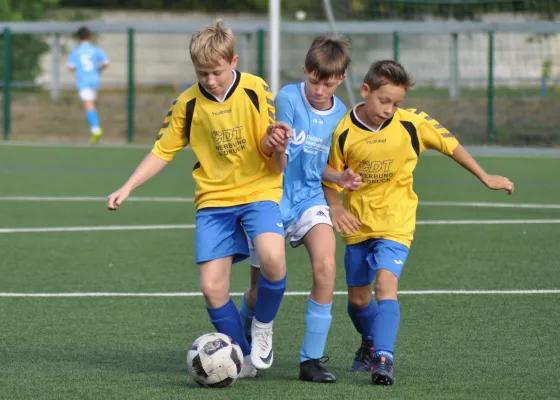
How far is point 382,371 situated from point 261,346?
63cm

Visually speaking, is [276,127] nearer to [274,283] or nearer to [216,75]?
[216,75]

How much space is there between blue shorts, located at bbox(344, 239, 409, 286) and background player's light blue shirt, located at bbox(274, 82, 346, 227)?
31 centimetres

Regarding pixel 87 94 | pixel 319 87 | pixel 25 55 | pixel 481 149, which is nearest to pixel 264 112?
pixel 319 87

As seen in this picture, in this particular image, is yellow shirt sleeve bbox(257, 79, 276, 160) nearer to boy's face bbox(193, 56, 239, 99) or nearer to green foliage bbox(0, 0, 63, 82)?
boy's face bbox(193, 56, 239, 99)

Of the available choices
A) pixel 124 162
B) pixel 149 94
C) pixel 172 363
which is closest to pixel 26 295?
pixel 172 363

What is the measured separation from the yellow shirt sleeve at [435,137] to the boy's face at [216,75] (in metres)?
1.02

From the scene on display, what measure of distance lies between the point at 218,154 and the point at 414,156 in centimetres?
99

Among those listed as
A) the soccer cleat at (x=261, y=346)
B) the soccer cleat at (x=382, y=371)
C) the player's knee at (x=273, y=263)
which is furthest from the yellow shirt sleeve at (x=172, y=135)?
the soccer cleat at (x=382, y=371)

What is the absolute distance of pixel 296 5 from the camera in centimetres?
4016

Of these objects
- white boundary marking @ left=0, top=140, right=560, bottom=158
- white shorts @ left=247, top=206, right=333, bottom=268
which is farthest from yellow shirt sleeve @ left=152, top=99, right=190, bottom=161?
white boundary marking @ left=0, top=140, right=560, bottom=158

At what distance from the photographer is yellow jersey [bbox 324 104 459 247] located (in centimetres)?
585

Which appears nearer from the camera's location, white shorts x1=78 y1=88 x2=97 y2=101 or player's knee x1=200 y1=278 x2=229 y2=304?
player's knee x1=200 y1=278 x2=229 y2=304

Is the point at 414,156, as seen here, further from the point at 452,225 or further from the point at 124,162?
the point at 124,162

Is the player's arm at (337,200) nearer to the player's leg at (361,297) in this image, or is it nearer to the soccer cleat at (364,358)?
the player's leg at (361,297)
